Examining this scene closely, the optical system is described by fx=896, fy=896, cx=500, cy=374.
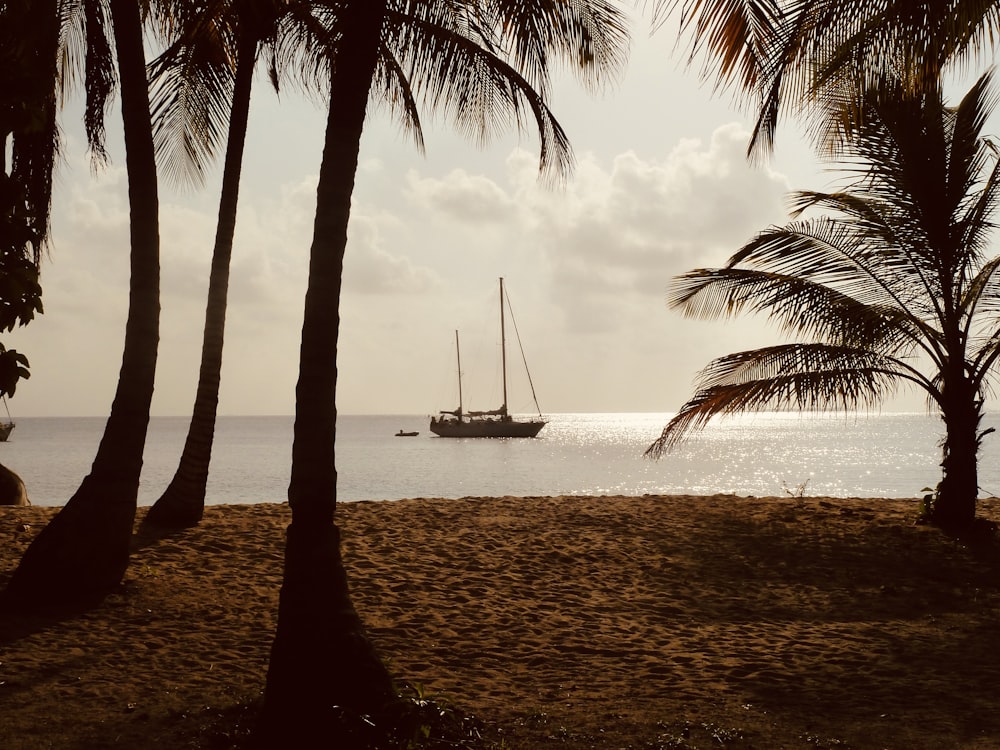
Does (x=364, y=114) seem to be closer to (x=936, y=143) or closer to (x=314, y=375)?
(x=314, y=375)

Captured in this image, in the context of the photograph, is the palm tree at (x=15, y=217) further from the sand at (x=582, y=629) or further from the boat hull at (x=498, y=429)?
the boat hull at (x=498, y=429)

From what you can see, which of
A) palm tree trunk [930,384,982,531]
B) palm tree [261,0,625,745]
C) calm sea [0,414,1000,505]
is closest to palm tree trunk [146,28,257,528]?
palm tree [261,0,625,745]

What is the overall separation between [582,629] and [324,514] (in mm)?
3472

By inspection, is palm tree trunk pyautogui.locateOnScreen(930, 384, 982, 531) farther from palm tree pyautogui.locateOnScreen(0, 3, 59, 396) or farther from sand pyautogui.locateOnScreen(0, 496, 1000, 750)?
palm tree pyautogui.locateOnScreen(0, 3, 59, 396)

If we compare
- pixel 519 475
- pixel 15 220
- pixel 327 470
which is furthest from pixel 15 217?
pixel 519 475

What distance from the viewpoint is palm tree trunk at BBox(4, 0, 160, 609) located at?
824cm

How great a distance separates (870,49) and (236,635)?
7087 millimetres

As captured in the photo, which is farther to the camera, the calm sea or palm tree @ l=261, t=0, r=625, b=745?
the calm sea

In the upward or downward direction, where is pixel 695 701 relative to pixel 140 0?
downward

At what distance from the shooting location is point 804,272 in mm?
12617

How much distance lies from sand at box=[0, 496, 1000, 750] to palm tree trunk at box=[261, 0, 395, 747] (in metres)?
0.42

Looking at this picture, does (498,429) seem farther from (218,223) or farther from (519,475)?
(218,223)

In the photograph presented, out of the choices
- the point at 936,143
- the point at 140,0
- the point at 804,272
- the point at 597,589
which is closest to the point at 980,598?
the point at 597,589

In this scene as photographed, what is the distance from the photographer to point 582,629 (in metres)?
8.39
